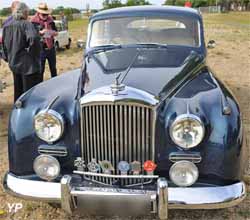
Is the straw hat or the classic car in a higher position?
the straw hat

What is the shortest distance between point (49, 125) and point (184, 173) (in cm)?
115

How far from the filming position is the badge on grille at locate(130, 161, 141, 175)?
3.26 m

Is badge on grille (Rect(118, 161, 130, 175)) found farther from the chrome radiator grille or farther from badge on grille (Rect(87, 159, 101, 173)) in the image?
badge on grille (Rect(87, 159, 101, 173))

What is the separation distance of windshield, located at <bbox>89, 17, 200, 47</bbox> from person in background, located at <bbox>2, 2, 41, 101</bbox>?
1071 millimetres

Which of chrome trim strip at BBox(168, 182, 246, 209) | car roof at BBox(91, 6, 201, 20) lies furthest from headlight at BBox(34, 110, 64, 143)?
car roof at BBox(91, 6, 201, 20)

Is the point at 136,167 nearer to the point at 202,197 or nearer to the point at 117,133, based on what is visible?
the point at 117,133

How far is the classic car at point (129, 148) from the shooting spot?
10.3ft

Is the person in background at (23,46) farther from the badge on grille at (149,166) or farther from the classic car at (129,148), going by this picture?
the badge on grille at (149,166)

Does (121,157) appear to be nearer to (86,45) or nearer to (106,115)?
(106,115)

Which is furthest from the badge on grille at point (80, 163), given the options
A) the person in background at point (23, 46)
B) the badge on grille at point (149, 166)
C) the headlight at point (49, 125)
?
the person in background at point (23, 46)

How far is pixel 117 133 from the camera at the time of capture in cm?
318

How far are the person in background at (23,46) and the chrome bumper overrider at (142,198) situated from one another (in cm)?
305

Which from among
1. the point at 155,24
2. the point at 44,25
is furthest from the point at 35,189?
the point at 44,25

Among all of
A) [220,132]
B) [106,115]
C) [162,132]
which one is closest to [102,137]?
[106,115]
